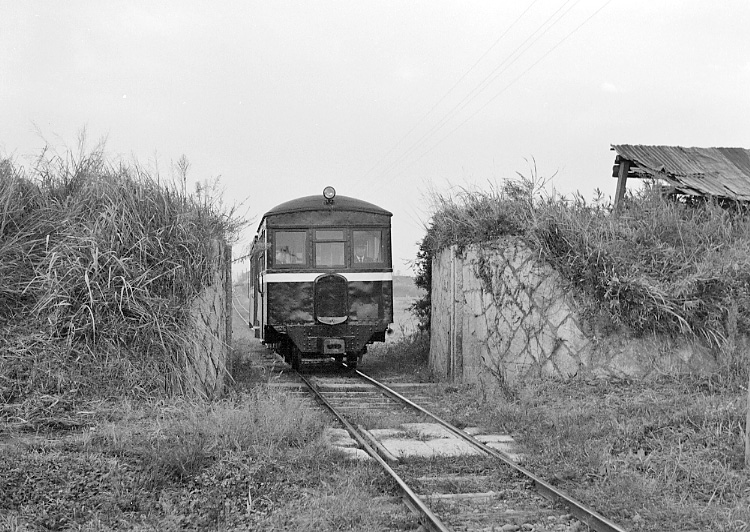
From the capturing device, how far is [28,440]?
6.61m

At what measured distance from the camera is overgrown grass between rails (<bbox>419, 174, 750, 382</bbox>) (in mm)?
9648

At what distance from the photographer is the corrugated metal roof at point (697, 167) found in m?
15.6

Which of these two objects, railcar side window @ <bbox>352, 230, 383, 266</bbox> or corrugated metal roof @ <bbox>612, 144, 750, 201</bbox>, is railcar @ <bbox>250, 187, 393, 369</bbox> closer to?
railcar side window @ <bbox>352, 230, 383, 266</bbox>

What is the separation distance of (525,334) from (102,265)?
5.49m

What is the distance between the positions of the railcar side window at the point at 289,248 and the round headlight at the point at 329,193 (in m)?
0.79

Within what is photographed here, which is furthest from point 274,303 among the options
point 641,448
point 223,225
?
point 641,448

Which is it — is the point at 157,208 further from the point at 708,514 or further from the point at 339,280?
the point at 708,514

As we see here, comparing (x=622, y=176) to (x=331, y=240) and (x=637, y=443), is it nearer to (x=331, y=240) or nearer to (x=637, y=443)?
(x=331, y=240)

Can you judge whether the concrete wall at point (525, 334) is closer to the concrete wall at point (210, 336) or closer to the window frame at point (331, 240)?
the window frame at point (331, 240)

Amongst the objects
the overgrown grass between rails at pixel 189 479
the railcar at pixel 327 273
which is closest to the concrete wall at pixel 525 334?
the railcar at pixel 327 273

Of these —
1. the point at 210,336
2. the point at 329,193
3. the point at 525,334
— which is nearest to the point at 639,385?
the point at 525,334

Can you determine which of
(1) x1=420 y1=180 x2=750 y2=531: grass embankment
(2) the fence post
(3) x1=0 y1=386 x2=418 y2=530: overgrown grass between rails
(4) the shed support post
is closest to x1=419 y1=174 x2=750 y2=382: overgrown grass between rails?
(1) x1=420 y1=180 x2=750 y2=531: grass embankment

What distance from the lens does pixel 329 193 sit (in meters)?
13.5

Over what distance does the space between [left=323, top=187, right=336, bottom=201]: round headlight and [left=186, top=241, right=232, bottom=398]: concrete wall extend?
3.56 meters
